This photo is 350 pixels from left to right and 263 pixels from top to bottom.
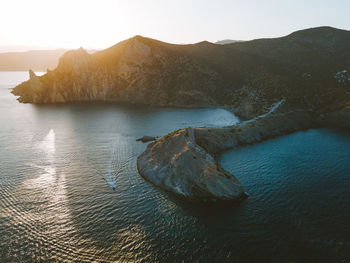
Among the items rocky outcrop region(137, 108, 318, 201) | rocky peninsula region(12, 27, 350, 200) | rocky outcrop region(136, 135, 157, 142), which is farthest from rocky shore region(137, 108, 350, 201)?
rocky outcrop region(136, 135, 157, 142)

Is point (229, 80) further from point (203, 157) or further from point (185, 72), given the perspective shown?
point (203, 157)

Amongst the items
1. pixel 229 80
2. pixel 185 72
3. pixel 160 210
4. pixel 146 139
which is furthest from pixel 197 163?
pixel 185 72

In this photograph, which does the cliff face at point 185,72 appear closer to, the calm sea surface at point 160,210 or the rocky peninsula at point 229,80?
the rocky peninsula at point 229,80

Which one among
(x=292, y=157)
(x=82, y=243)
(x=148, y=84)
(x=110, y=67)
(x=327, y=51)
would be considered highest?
(x=327, y=51)

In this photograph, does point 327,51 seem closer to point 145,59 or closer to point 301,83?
point 301,83

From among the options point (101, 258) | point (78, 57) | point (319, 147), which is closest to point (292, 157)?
point (319, 147)

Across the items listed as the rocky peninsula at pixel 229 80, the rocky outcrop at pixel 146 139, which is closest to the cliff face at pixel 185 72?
the rocky peninsula at pixel 229 80
